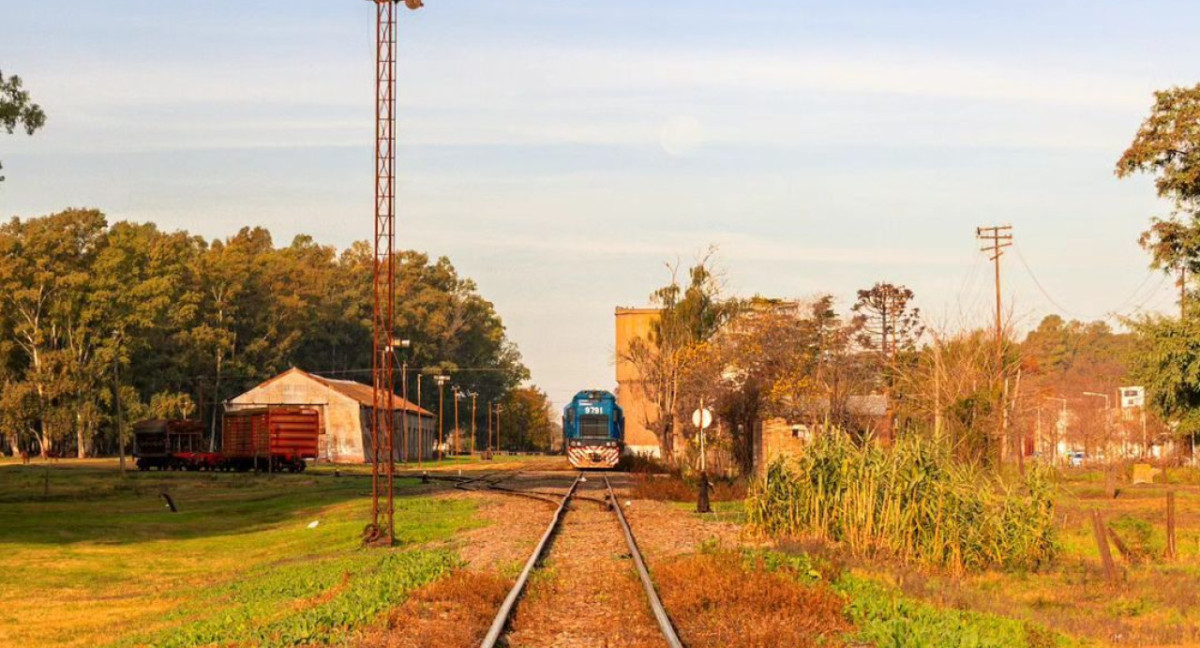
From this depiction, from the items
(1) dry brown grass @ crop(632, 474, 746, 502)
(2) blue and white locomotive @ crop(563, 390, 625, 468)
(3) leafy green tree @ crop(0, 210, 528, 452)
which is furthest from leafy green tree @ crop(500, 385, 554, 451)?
(1) dry brown grass @ crop(632, 474, 746, 502)

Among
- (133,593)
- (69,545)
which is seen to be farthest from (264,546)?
(133,593)

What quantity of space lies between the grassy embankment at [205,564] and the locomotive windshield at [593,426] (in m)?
17.7

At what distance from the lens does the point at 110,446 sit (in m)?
126

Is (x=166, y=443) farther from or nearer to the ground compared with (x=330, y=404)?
nearer to the ground

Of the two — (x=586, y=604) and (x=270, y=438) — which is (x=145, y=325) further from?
(x=586, y=604)

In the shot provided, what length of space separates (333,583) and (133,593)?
717 cm

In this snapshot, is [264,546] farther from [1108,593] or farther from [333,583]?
[1108,593]

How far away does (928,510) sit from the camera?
21.1 metres

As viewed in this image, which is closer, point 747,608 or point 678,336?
point 747,608

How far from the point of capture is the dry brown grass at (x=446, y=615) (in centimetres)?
1309

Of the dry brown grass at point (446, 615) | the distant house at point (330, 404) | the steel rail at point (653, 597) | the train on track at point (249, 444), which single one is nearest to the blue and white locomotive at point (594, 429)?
the train on track at point (249, 444)

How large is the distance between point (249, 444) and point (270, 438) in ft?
7.82

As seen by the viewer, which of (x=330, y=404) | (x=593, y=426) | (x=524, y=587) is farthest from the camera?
(x=330, y=404)

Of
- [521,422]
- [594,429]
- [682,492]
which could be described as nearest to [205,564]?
[682,492]
